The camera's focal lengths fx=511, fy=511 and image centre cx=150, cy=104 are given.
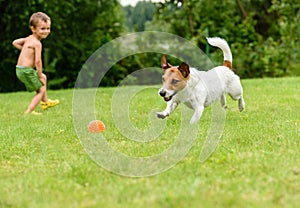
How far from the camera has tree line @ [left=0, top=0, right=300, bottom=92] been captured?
17422 mm

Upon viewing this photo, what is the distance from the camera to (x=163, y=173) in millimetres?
3561

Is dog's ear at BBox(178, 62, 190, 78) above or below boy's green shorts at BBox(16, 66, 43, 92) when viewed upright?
above

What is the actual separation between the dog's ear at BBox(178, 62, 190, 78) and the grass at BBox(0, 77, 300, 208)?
2.02 ft

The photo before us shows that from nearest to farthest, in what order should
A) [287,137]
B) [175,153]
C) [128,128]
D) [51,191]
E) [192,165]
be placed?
[51,191] → [192,165] → [175,153] → [287,137] → [128,128]

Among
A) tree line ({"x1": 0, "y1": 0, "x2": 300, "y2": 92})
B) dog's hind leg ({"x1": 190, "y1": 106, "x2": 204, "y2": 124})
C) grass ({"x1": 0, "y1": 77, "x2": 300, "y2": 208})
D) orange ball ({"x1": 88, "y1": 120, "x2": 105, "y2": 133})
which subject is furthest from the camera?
tree line ({"x1": 0, "y1": 0, "x2": 300, "y2": 92})

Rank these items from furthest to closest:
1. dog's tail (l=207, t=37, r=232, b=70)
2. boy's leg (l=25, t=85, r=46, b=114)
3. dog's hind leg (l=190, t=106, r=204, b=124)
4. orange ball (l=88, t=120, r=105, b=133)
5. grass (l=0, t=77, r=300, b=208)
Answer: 1. boy's leg (l=25, t=85, r=46, b=114)
2. dog's tail (l=207, t=37, r=232, b=70)
3. dog's hind leg (l=190, t=106, r=204, b=124)
4. orange ball (l=88, t=120, r=105, b=133)
5. grass (l=0, t=77, r=300, b=208)

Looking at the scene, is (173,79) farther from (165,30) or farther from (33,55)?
(165,30)

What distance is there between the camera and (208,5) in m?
19.5

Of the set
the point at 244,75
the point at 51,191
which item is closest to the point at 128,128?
the point at 51,191

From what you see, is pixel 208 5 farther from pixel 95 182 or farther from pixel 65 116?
pixel 95 182

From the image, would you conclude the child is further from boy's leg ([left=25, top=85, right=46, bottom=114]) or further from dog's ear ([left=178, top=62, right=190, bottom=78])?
dog's ear ([left=178, top=62, right=190, bottom=78])

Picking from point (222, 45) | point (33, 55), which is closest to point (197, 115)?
point (222, 45)

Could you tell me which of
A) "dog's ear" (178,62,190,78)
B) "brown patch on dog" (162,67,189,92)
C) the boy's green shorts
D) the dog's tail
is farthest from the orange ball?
the boy's green shorts

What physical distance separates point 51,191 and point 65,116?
4190mm
